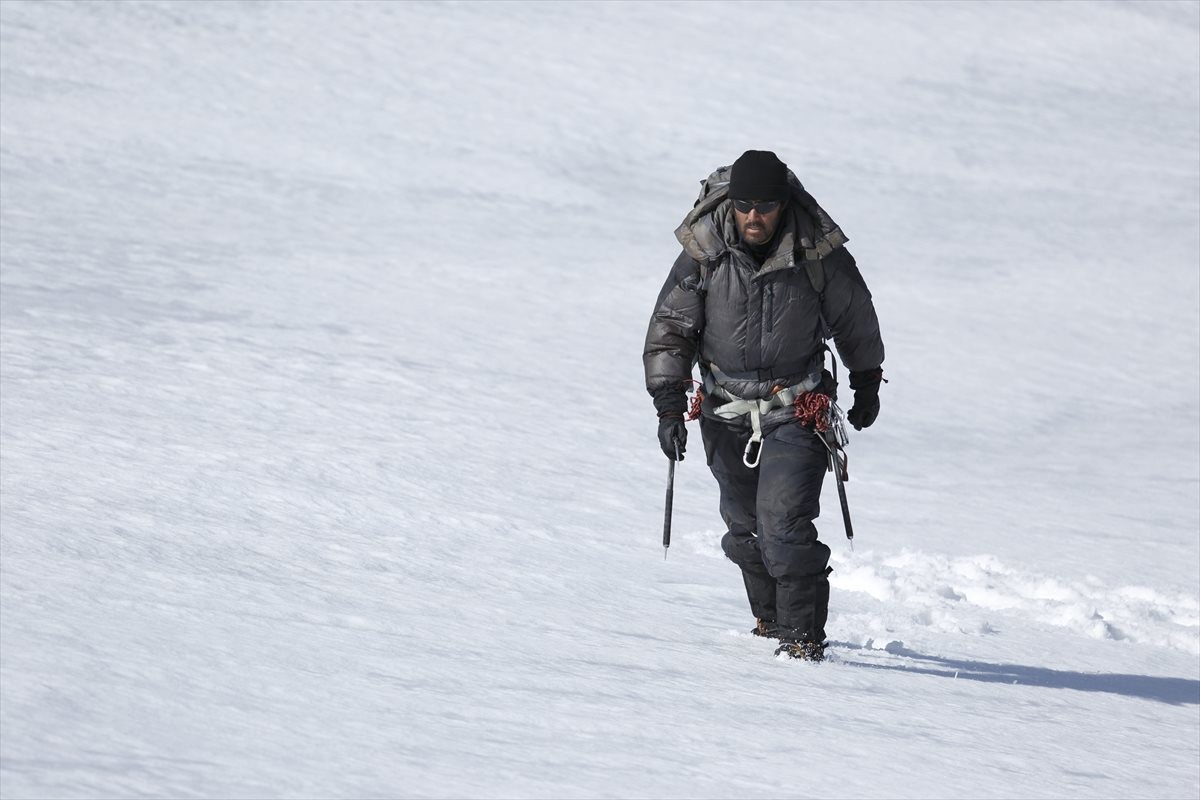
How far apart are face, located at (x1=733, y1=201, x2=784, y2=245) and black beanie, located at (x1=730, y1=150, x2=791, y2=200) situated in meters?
0.05

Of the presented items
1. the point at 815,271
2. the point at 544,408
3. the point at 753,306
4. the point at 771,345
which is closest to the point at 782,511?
the point at 771,345

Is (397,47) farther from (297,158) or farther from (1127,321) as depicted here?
(1127,321)

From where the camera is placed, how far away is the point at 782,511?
17.6ft

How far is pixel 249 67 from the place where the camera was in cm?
2133

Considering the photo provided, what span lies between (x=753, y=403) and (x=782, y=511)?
1.28 ft

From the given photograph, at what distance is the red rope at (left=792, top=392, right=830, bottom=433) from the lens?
537 centimetres

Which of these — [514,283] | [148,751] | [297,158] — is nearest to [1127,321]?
[514,283]

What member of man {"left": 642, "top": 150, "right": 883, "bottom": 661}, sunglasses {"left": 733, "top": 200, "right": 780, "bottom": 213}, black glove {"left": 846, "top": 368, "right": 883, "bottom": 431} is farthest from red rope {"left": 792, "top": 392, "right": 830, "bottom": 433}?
sunglasses {"left": 733, "top": 200, "right": 780, "bottom": 213}

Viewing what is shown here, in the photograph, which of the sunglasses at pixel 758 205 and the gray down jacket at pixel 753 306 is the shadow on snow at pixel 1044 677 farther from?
the sunglasses at pixel 758 205

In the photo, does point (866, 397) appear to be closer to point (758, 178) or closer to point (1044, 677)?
point (758, 178)

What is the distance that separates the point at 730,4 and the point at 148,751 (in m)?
25.7

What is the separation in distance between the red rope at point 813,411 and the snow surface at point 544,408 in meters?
0.83

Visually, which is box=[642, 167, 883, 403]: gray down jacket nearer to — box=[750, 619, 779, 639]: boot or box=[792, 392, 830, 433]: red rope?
box=[792, 392, 830, 433]: red rope

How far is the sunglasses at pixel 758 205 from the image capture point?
510cm
